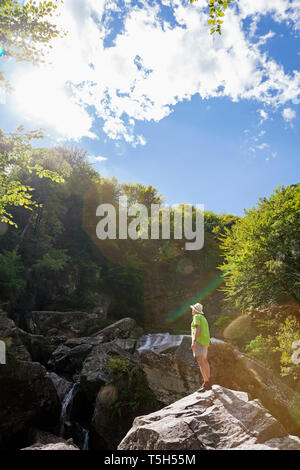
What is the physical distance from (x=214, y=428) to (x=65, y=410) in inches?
318

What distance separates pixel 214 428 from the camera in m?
4.83

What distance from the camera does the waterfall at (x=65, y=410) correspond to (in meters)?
9.56

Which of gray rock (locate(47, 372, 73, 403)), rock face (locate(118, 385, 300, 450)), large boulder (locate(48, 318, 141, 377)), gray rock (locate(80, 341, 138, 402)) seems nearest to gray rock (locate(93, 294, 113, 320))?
large boulder (locate(48, 318, 141, 377))

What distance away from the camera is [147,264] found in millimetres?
33094

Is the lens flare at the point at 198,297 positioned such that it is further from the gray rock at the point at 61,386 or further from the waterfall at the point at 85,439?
the waterfall at the point at 85,439

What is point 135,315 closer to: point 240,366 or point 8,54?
point 240,366

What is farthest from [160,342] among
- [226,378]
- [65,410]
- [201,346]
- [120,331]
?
[201,346]

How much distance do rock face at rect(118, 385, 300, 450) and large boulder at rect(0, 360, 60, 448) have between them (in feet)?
17.4

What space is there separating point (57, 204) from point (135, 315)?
1594 centimetres

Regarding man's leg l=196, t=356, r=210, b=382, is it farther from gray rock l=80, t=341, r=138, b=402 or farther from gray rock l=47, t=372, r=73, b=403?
gray rock l=47, t=372, r=73, b=403
